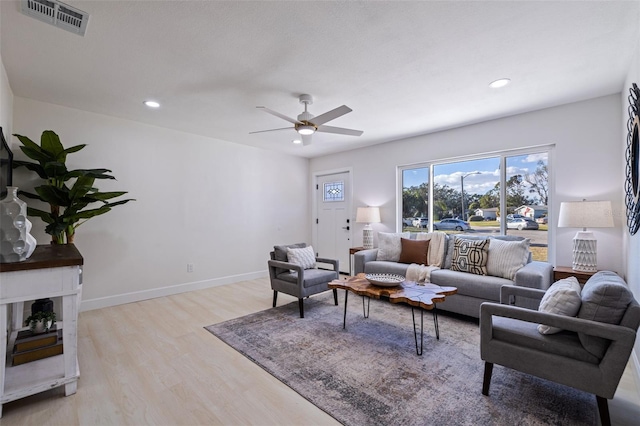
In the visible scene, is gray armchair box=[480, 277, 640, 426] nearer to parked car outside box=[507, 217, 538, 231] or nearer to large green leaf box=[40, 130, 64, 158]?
parked car outside box=[507, 217, 538, 231]

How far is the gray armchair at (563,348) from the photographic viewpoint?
151cm

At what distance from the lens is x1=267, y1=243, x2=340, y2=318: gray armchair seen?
3291 millimetres

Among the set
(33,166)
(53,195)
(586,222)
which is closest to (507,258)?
(586,222)

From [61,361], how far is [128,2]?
2532 millimetres

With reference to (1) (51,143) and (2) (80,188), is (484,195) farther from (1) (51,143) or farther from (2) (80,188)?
(1) (51,143)

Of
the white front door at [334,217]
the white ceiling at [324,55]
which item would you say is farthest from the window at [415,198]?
the white ceiling at [324,55]

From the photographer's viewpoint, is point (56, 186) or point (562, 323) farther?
point (56, 186)

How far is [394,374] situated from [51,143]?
13.1ft

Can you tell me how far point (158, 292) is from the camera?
4.08m

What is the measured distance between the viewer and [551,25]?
1.92 meters

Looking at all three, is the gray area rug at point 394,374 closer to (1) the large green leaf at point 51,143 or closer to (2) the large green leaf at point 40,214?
(2) the large green leaf at point 40,214

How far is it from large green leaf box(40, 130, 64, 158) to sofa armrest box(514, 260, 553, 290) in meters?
5.01

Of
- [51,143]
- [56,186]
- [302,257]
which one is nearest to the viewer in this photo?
[51,143]

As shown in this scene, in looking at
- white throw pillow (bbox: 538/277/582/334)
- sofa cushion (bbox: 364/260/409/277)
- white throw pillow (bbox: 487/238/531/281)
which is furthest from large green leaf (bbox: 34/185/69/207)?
white throw pillow (bbox: 487/238/531/281)
